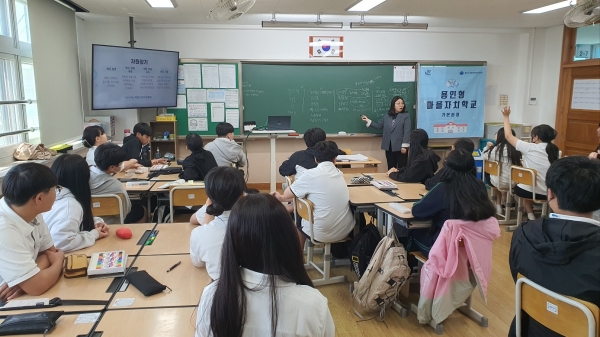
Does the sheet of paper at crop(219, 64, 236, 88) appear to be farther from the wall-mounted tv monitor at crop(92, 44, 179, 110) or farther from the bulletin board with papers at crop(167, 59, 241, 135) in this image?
the wall-mounted tv monitor at crop(92, 44, 179, 110)

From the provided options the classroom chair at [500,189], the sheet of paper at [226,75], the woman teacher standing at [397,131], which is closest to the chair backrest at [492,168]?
the classroom chair at [500,189]

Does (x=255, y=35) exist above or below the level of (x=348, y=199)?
above

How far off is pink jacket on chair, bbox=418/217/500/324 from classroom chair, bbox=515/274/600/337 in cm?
79

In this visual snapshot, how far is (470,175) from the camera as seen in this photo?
8.81 ft

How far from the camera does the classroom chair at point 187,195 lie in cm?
355

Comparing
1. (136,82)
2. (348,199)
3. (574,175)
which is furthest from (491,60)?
(574,175)

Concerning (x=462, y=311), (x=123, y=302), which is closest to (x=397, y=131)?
(x=462, y=311)

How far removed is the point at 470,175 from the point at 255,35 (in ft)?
15.9

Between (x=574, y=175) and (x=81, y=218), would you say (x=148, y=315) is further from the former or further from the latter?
(x=574, y=175)

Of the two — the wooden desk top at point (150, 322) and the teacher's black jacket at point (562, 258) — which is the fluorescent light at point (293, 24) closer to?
the teacher's black jacket at point (562, 258)

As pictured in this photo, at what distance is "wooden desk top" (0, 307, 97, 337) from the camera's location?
1.47 metres

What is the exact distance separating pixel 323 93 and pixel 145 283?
5481 millimetres

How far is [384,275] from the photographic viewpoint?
2832mm

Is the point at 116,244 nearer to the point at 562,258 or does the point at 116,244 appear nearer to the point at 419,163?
the point at 562,258
